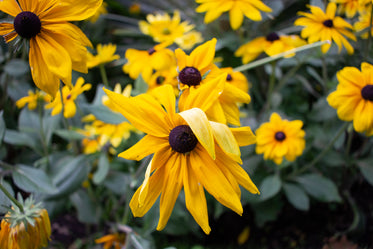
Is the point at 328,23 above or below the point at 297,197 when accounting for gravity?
above

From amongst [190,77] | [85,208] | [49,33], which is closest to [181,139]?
[190,77]

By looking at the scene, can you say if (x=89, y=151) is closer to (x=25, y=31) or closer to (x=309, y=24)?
(x=25, y=31)

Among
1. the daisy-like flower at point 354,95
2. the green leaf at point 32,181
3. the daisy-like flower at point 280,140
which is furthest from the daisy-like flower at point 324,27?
the green leaf at point 32,181

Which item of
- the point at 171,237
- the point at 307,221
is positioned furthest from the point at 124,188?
the point at 307,221

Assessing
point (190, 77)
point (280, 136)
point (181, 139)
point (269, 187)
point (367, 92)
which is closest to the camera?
point (181, 139)

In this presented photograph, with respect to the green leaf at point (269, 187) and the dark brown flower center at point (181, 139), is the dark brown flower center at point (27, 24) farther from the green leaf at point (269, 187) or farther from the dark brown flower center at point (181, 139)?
the green leaf at point (269, 187)

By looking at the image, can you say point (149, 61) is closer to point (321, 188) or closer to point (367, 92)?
point (367, 92)
